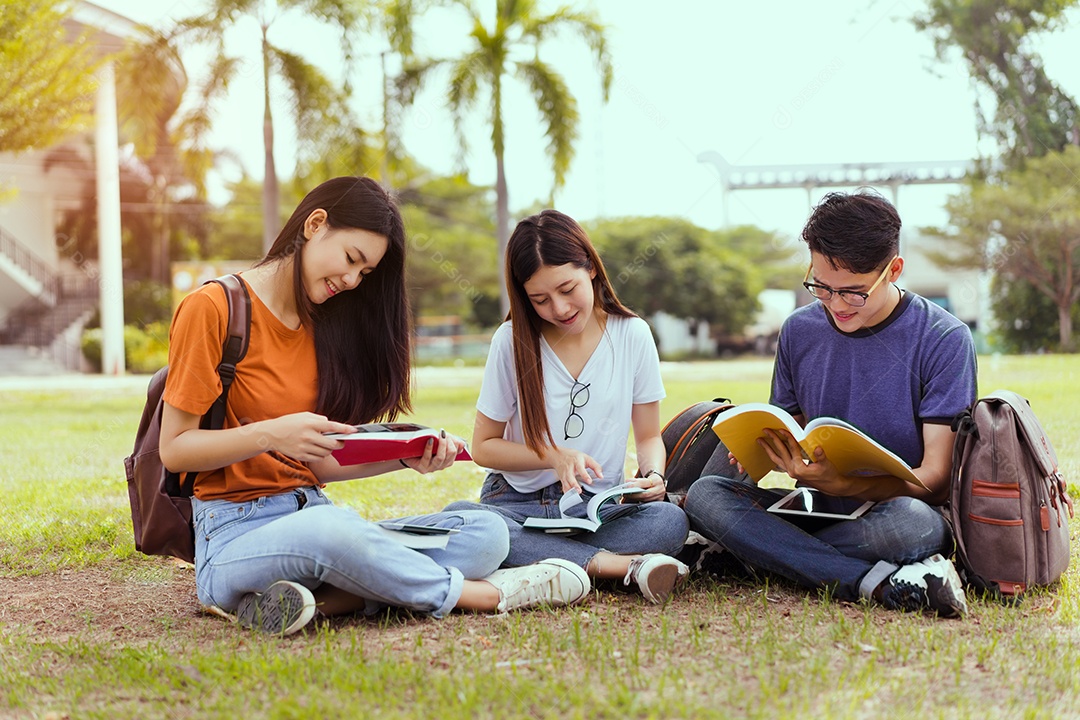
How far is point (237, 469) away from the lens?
298 cm

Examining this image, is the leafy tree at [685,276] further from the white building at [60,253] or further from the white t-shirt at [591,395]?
the white t-shirt at [591,395]

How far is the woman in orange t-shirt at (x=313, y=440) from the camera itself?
2.74 m

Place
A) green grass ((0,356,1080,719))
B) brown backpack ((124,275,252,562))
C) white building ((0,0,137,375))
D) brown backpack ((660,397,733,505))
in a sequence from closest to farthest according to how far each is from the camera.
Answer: green grass ((0,356,1080,719)) < brown backpack ((124,275,252,562)) < brown backpack ((660,397,733,505)) < white building ((0,0,137,375))

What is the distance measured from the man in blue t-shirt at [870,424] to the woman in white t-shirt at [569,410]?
245mm

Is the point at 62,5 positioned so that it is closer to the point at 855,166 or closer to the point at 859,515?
the point at 859,515

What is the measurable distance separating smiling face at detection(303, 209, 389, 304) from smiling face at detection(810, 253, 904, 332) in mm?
Answer: 1338

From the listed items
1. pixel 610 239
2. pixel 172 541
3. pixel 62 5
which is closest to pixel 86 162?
pixel 62 5

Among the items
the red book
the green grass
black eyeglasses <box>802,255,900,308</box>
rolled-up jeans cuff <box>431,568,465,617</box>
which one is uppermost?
black eyeglasses <box>802,255,900,308</box>

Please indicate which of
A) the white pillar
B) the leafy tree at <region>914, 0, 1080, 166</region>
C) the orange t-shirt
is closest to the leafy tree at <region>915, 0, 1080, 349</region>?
the leafy tree at <region>914, 0, 1080, 166</region>

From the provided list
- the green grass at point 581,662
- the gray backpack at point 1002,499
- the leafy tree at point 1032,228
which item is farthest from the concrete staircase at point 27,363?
the gray backpack at point 1002,499

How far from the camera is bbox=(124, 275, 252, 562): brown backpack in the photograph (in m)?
2.90

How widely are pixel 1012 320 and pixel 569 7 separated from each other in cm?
1557

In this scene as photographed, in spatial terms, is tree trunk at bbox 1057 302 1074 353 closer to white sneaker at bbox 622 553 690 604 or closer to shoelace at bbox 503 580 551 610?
white sneaker at bbox 622 553 690 604

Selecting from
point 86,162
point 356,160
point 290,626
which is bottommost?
point 290,626
